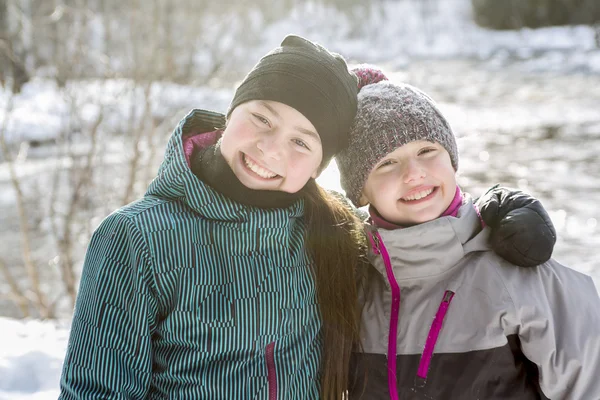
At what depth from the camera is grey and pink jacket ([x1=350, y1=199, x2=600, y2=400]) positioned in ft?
5.33

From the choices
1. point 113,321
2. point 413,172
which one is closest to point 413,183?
point 413,172

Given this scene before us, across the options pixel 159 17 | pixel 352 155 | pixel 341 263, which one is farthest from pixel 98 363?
pixel 159 17

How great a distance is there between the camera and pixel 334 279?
179cm

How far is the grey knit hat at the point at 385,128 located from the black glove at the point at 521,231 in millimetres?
276

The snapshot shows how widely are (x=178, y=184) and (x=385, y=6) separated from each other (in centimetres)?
3520

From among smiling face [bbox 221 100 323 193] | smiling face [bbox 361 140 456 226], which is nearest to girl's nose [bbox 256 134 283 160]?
smiling face [bbox 221 100 323 193]

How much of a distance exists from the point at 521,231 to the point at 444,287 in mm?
271

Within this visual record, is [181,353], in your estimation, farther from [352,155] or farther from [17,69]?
[17,69]

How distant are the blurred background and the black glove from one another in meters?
0.67

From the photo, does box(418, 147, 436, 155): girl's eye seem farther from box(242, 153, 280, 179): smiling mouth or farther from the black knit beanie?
box(242, 153, 280, 179): smiling mouth

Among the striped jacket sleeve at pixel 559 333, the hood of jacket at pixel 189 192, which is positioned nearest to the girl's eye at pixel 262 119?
the hood of jacket at pixel 189 192

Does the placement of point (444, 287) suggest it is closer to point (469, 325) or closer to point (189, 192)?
point (469, 325)

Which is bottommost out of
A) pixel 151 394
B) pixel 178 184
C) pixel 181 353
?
pixel 151 394

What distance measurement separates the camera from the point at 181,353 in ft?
5.30
